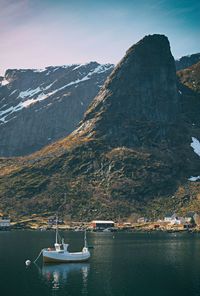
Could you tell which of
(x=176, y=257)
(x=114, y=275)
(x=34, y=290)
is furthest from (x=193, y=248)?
(x=34, y=290)

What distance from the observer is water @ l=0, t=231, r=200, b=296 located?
95.0m

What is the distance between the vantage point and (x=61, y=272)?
12056 centimetres

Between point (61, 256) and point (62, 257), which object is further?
point (62, 257)

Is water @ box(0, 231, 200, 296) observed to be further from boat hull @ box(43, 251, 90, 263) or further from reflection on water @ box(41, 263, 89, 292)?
boat hull @ box(43, 251, 90, 263)

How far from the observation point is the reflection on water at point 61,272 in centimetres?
10460

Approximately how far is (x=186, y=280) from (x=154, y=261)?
30.5 metres

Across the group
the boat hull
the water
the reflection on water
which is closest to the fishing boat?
the boat hull

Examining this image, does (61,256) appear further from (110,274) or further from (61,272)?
(110,274)

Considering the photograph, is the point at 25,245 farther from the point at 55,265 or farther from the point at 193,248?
the point at 193,248

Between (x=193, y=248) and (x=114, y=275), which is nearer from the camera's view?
(x=114, y=275)

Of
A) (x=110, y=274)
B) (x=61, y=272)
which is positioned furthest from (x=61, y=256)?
(x=110, y=274)

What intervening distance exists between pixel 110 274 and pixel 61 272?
13985mm

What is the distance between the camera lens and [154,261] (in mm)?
134750

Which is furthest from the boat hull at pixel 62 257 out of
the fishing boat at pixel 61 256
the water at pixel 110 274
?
the water at pixel 110 274
